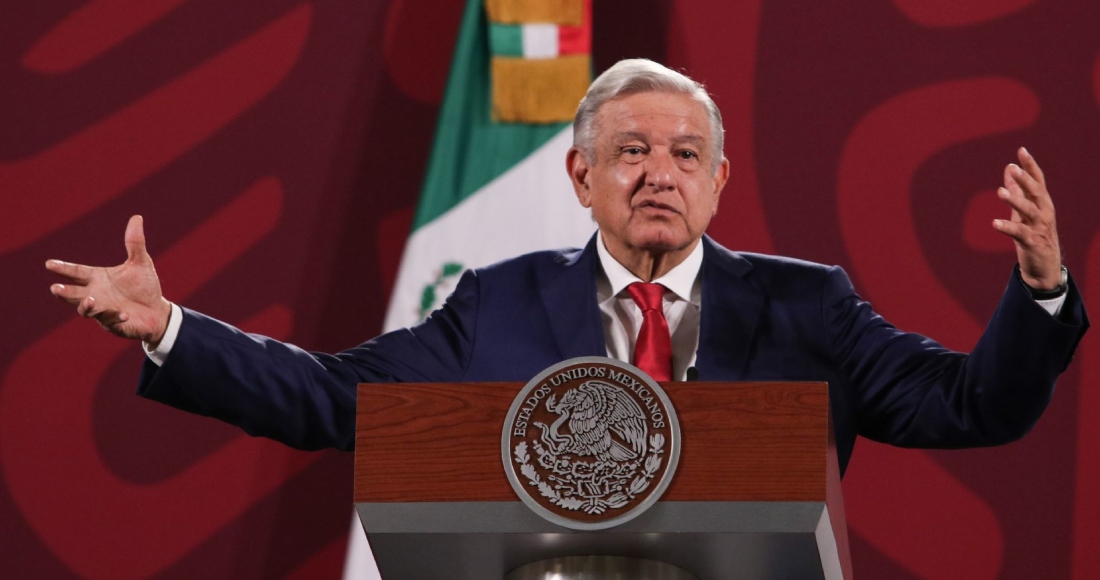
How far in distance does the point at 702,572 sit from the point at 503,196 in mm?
2022

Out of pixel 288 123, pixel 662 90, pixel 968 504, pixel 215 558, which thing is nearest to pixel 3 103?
pixel 288 123

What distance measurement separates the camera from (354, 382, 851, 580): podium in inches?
64.9

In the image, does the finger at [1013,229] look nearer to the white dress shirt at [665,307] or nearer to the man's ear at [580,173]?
the white dress shirt at [665,307]

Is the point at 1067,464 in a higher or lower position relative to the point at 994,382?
lower

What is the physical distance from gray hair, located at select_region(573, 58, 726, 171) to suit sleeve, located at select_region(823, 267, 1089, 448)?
32 centimetres

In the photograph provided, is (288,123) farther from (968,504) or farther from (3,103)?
(968,504)

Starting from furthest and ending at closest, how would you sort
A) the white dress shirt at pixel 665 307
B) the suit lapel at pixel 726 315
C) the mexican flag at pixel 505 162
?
the mexican flag at pixel 505 162
the white dress shirt at pixel 665 307
the suit lapel at pixel 726 315

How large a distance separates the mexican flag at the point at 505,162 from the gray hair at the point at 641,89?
3.62 ft

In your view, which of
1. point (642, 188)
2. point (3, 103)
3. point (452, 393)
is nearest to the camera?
point (452, 393)

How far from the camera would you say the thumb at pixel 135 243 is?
6.59ft

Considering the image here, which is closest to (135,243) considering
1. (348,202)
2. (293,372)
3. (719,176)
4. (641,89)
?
(293,372)

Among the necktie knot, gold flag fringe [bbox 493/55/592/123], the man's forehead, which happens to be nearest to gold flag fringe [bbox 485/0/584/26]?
gold flag fringe [bbox 493/55/592/123]

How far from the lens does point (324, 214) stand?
12.5 ft

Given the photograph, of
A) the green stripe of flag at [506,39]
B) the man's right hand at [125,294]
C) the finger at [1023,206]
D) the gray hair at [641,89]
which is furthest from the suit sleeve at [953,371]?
the green stripe of flag at [506,39]
